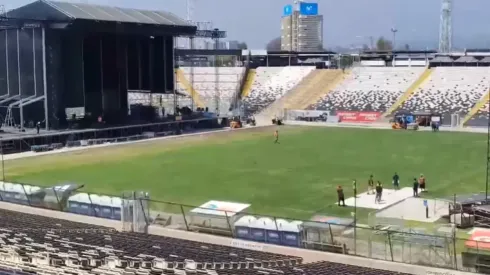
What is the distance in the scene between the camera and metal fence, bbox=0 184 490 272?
2017 cm

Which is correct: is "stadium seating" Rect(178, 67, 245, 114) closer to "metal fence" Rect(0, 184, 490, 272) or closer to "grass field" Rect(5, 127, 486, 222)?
"grass field" Rect(5, 127, 486, 222)

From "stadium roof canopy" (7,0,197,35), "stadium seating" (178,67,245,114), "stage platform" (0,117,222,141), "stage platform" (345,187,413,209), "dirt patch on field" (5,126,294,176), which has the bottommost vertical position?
"dirt patch on field" (5,126,294,176)

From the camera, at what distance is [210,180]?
38.8 m

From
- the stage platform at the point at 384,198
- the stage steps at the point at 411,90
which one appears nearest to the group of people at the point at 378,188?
the stage platform at the point at 384,198

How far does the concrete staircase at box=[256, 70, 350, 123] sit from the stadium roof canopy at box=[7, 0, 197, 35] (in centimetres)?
1646

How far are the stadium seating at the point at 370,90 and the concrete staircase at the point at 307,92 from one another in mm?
1169

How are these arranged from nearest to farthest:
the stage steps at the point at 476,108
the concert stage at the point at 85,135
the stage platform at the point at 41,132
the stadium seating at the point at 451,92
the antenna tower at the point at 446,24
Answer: the concert stage at the point at 85,135 → the stage platform at the point at 41,132 → the stage steps at the point at 476,108 → the stadium seating at the point at 451,92 → the antenna tower at the point at 446,24

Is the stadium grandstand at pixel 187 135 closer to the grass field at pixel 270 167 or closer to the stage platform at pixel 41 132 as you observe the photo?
the stage platform at pixel 41 132

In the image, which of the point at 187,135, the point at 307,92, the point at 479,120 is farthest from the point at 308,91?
the point at 187,135

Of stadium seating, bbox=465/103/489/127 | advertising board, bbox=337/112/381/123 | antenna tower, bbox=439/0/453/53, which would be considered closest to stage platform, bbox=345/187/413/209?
stadium seating, bbox=465/103/489/127

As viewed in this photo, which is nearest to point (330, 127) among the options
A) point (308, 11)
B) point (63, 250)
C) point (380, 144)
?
point (380, 144)

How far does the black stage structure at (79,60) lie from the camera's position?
5941 centimetres

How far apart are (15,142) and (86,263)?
37190 mm

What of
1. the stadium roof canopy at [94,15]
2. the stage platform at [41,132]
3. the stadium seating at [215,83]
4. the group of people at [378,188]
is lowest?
the group of people at [378,188]
